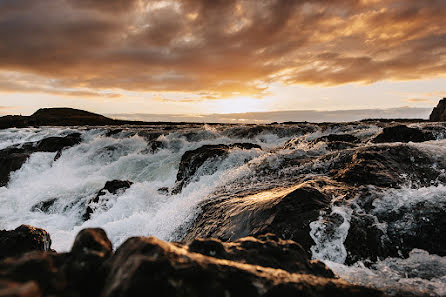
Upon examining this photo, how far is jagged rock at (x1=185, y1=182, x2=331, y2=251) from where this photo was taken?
4.36 meters

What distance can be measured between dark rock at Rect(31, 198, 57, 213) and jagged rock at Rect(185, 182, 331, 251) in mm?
8451

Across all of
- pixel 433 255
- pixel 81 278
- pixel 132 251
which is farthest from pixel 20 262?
pixel 433 255

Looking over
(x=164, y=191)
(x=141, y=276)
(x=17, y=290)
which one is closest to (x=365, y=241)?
(x=141, y=276)

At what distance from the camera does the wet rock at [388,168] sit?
19.0ft

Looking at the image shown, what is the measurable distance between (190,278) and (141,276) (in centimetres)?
32

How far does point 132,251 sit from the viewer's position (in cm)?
198

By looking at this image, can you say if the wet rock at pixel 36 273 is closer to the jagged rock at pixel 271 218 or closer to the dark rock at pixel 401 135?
the jagged rock at pixel 271 218

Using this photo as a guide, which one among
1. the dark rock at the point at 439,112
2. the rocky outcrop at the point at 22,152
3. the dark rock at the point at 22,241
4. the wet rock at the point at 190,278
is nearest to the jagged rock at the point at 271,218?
the wet rock at the point at 190,278

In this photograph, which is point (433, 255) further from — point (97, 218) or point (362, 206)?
point (97, 218)

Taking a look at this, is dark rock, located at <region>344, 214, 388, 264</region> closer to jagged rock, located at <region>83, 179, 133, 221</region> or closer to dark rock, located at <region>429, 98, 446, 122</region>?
jagged rock, located at <region>83, 179, 133, 221</region>

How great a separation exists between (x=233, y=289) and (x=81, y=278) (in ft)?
3.37

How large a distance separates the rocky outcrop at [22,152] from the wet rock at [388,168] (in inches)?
694

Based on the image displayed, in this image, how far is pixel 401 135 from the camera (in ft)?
34.7

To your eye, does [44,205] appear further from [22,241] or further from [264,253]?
[264,253]
